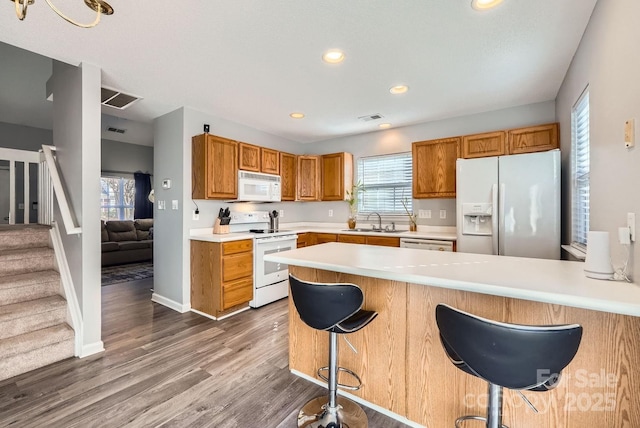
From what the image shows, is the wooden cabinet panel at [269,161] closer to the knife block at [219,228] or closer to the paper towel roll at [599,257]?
the knife block at [219,228]

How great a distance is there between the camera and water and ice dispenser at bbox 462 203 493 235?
302cm

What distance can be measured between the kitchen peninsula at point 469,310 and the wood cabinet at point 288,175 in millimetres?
2634

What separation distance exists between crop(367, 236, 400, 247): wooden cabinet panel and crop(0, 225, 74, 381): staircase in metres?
3.25

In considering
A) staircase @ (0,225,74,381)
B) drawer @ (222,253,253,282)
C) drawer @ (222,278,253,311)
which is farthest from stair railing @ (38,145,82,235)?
drawer @ (222,278,253,311)

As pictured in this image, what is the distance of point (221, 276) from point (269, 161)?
188 cm

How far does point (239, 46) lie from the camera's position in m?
2.19

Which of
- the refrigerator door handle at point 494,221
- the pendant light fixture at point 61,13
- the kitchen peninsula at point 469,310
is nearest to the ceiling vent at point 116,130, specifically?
the pendant light fixture at point 61,13

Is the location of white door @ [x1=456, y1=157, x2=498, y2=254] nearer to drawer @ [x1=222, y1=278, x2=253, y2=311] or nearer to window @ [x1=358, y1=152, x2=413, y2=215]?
window @ [x1=358, y1=152, x2=413, y2=215]

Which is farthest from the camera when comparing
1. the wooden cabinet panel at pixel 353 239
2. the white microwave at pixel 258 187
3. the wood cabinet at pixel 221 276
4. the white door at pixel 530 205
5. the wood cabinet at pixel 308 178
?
the wood cabinet at pixel 308 178

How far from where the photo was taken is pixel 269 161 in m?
4.32

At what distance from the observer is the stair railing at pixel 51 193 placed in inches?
95.4

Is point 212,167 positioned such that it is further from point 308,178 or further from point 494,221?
point 494,221

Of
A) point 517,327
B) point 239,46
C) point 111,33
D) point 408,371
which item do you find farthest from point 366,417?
point 111,33

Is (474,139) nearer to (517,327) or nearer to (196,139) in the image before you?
(517,327)
